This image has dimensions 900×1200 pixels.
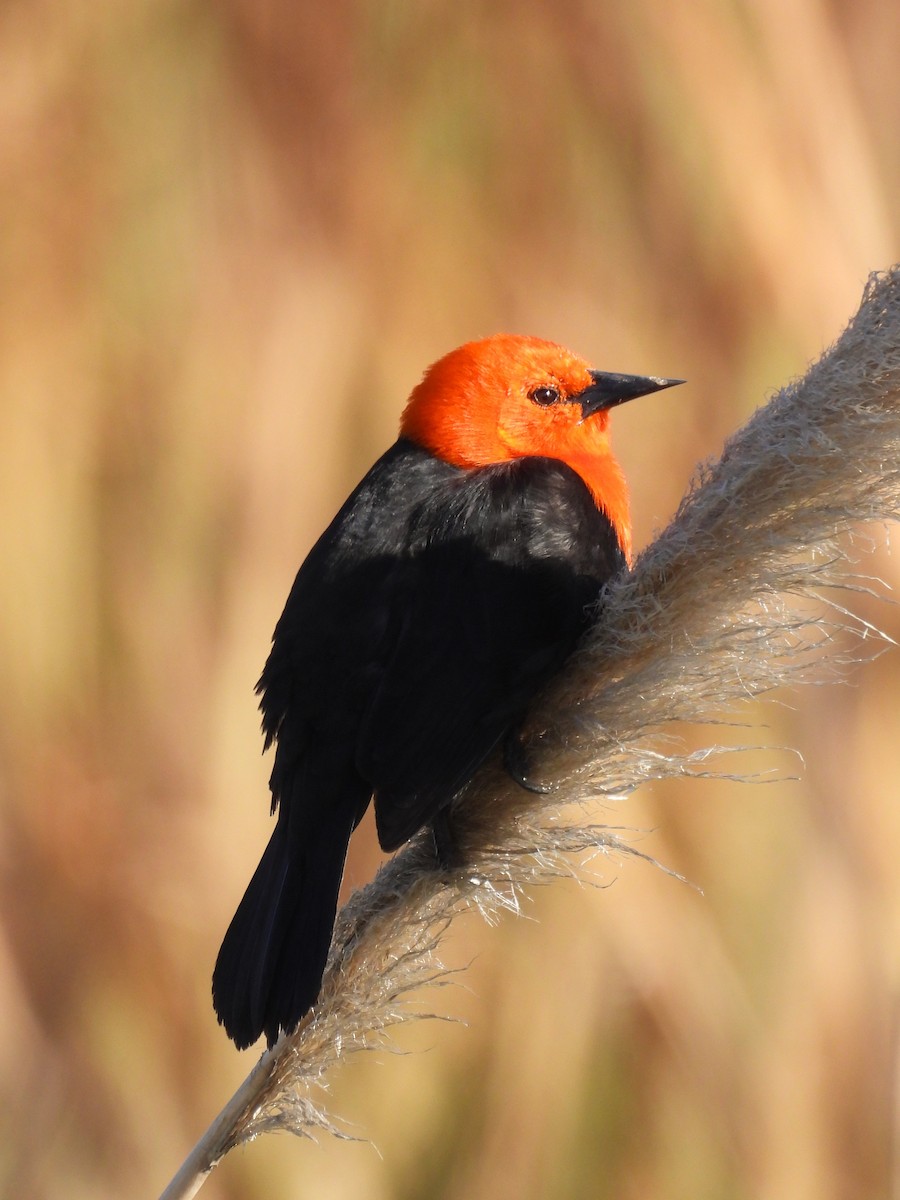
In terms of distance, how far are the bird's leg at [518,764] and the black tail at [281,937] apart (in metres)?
0.26

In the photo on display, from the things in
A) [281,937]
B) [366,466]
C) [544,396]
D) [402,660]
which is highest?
[544,396]

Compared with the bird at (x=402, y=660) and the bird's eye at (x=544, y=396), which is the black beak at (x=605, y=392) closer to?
the bird's eye at (x=544, y=396)

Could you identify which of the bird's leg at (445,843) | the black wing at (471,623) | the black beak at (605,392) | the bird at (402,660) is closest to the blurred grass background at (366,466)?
the black beak at (605,392)

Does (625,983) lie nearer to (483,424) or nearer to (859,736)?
(859,736)

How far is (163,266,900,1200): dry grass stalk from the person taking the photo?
115cm

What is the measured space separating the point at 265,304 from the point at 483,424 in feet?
3.02

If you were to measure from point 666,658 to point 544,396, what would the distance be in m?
0.93

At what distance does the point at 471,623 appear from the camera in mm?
1644

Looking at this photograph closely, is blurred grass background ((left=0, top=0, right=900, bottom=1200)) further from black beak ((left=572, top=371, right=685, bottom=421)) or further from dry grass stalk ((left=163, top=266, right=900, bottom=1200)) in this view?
dry grass stalk ((left=163, top=266, right=900, bottom=1200))

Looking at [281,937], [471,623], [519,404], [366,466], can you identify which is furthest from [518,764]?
[366,466]

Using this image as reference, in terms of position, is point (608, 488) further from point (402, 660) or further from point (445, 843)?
point (445, 843)

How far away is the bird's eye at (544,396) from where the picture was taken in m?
2.08

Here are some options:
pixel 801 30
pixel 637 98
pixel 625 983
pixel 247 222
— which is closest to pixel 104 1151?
pixel 625 983

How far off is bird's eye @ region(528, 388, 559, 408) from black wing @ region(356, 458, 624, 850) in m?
0.29
